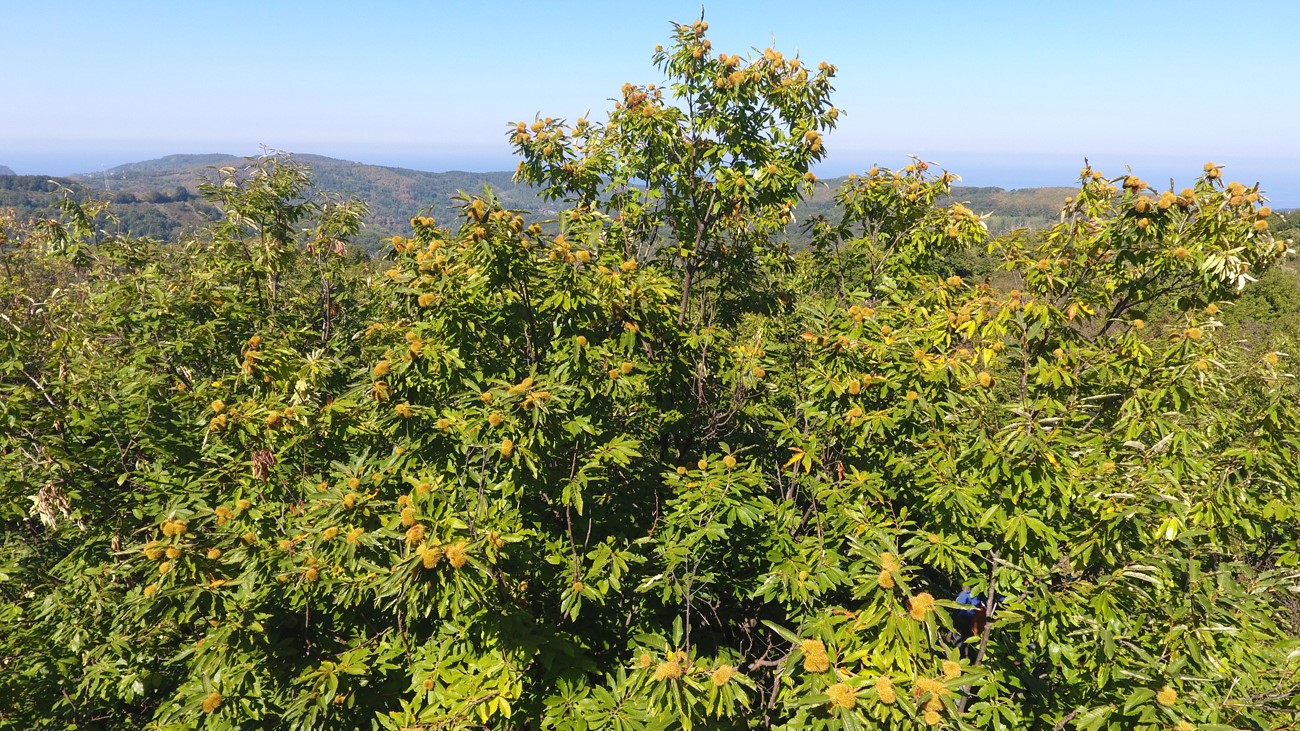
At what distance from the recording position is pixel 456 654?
4.52 meters

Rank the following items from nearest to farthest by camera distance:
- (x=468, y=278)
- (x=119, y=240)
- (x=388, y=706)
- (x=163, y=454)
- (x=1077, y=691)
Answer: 1. (x=1077, y=691)
2. (x=388, y=706)
3. (x=468, y=278)
4. (x=163, y=454)
5. (x=119, y=240)

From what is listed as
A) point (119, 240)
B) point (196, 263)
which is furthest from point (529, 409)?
point (119, 240)

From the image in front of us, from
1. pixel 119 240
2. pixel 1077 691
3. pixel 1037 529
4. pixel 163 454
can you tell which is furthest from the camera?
pixel 119 240

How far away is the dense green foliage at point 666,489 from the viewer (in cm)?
381

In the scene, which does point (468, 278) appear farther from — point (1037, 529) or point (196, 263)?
point (196, 263)

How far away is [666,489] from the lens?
6328 millimetres

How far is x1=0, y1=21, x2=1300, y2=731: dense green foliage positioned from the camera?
3809 millimetres

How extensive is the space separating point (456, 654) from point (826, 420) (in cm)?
365

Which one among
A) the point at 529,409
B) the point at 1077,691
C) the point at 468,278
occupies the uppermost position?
the point at 468,278

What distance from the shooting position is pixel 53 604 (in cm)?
523

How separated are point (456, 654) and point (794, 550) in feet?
9.38

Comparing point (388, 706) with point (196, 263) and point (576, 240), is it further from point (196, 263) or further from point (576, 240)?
point (196, 263)

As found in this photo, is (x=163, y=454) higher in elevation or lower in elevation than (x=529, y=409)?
lower

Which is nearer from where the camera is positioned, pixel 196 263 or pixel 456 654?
pixel 456 654
